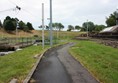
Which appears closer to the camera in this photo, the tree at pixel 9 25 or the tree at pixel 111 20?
the tree at pixel 111 20

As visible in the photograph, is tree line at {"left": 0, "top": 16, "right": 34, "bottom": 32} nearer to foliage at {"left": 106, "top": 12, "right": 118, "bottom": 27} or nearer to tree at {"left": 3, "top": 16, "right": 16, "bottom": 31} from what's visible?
tree at {"left": 3, "top": 16, "right": 16, "bottom": 31}

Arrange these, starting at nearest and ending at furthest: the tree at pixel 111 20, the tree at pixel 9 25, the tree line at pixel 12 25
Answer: the tree at pixel 111 20
the tree line at pixel 12 25
the tree at pixel 9 25

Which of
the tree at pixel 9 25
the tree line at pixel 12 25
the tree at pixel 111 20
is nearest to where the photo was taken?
the tree at pixel 111 20

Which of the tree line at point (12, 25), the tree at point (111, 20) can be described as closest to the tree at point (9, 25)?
the tree line at point (12, 25)

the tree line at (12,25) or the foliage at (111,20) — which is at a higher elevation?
the foliage at (111,20)

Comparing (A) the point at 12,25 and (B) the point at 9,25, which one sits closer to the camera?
(A) the point at 12,25

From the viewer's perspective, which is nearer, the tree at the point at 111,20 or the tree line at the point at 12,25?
the tree at the point at 111,20

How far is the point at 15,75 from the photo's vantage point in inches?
624

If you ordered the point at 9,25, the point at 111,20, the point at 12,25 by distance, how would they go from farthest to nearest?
the point at 9,25
the point at 12,25
the point at 111,20

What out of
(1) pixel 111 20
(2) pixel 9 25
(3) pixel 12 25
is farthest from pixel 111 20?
(2) pixel 9 25

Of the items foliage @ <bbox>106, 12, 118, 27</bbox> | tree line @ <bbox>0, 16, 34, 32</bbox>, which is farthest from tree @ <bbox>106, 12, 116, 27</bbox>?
tree line @ <bbox>0, 16, 34, 32</bbox>

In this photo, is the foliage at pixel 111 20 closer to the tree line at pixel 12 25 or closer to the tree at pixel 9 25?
the tree line at pixel 12 25

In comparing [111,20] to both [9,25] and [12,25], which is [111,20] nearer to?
[12,25]

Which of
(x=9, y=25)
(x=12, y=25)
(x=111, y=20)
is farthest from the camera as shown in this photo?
(x=9, y=25)
